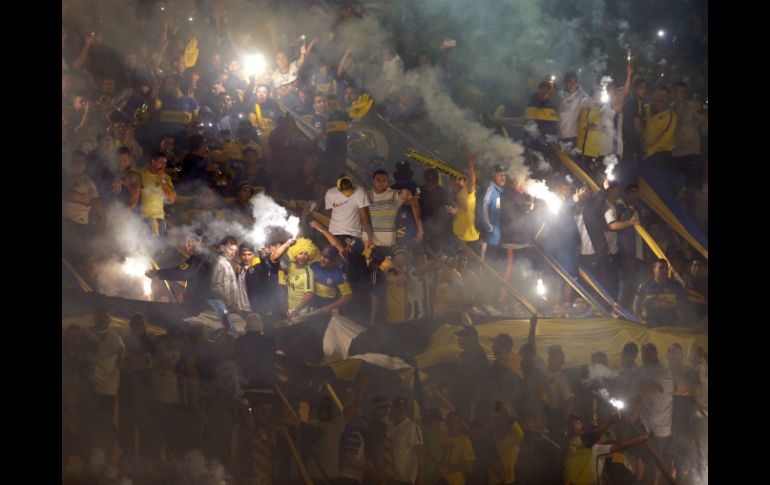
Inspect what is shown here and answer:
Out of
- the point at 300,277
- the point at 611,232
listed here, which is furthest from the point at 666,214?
the point at 300,277

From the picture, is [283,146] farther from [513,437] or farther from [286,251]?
[513,437]

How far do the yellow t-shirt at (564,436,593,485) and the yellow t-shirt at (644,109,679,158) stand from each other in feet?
10.5

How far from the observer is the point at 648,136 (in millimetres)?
10797

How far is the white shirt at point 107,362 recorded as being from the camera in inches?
404

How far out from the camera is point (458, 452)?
34.2 feet

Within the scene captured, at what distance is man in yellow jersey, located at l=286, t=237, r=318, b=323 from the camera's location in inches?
408

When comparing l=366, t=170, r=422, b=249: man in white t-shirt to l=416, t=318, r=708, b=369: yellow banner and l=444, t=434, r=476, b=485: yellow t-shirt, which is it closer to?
l=416, t=318, r=708, b=369: yellow banner

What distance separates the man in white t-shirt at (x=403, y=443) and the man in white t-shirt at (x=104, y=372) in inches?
113

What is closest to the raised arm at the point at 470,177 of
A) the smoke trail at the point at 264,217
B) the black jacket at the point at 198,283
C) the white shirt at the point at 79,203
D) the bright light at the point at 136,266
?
the smoke trail at the point at 264,217

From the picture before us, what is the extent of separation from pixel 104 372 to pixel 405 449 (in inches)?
126

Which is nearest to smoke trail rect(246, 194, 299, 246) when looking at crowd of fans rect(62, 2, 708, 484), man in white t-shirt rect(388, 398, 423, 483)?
crowd of fans rect(62, 2, 708, 484)

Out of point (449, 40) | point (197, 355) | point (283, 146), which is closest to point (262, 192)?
point (283, 146)

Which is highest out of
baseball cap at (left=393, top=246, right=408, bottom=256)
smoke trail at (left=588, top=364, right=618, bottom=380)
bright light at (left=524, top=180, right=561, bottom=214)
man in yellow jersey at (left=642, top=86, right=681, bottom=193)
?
man in yellow jersey at (left=642, top=86, right=681, bottom=193)

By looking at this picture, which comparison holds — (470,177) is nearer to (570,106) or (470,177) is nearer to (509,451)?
(570,106)
